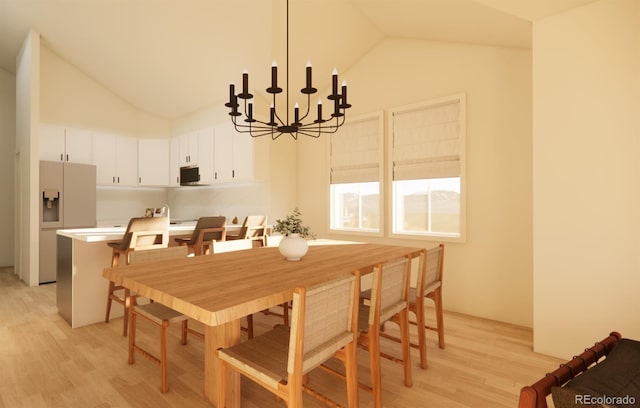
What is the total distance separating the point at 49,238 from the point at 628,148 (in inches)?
256

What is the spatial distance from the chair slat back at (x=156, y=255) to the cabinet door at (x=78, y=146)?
14.2 feet

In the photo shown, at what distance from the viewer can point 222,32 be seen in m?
3.93

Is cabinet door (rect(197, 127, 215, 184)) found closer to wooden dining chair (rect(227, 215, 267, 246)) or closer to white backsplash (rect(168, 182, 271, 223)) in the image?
white backsplash (rect(168, 182, 271, 223))

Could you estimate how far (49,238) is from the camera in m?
4.59

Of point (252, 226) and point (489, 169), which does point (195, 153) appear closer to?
point (252, 226)

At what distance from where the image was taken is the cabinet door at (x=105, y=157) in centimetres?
559

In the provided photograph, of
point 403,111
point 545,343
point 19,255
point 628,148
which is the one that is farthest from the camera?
point 19,255

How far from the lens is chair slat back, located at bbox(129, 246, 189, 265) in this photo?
2.18m

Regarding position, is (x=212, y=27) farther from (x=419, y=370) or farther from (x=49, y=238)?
(x=419, y=370)

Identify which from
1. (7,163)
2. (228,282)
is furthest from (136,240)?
(7,163)

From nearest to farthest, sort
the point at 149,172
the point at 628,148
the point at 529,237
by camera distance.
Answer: the point at 628,148
the point at 529,237
the point at 149,172

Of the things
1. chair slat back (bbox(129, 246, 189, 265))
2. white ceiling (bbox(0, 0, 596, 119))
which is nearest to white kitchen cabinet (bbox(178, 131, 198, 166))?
white ceiling (bbox(0, 0, 596, 119))

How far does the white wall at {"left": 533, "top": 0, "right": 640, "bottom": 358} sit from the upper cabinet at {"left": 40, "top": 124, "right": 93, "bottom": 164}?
6.42m

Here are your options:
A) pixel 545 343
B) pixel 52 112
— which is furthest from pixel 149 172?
pixel 545 343
